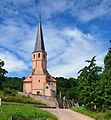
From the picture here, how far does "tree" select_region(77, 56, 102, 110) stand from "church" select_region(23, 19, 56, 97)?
5050 cm

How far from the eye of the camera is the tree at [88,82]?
32719 mm

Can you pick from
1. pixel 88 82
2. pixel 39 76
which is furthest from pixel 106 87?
pixel 39 76

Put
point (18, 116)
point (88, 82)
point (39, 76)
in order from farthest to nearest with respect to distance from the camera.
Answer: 1. point (39, 76)
2. point (88, 82)
3. point (18, 116)

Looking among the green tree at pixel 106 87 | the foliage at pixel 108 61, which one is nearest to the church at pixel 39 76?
the green tree at pixel 106 87

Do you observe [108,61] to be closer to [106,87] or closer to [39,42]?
[106,87]

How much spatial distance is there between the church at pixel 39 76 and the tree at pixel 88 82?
166ft

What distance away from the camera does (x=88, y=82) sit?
33.9 metres

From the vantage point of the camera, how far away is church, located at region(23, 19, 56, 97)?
88.5 meters

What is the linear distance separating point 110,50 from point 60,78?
97.5 meters

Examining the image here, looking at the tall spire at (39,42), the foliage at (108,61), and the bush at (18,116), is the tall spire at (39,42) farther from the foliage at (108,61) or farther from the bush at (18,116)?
the bush at (18,116)

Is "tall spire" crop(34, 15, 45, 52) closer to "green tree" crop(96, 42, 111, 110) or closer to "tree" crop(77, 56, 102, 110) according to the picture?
"tree" crop(77, 56, 102, 110)

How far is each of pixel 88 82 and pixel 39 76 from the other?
187 ft

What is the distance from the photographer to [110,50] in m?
28.7

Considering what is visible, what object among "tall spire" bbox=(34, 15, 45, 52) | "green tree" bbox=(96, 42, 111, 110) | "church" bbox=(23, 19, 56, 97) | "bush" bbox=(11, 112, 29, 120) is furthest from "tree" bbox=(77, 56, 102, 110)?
"tall spire" bbox=(34, 15, 45, 52)
